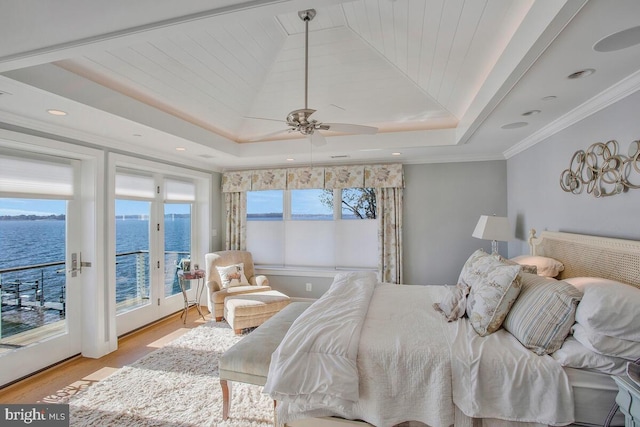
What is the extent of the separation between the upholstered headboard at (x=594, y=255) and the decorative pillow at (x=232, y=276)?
373cm

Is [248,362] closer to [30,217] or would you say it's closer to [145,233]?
[30,217]

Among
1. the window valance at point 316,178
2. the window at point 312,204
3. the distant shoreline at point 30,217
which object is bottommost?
the distant shoreline at point 30,217

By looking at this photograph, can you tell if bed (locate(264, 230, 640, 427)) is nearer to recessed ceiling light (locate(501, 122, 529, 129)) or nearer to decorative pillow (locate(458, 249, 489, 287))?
decorative pillow (locate(458, 249, 489, 287))

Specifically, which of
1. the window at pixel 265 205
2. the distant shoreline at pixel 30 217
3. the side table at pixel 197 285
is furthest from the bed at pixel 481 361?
the window at pixel 265 205

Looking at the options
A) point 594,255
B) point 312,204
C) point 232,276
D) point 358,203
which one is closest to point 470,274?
point 594,255

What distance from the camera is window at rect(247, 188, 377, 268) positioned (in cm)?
471

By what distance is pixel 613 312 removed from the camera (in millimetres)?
1507

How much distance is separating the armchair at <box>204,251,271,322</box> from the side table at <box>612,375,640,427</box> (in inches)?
142

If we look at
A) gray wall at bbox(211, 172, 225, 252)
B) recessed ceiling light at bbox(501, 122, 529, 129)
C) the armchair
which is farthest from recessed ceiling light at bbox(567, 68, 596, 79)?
gray wall at bbox(211, 172, 225, 252)

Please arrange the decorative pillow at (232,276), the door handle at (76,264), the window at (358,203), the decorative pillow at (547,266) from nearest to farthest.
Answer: the decorative pillow at (547,266), the door handle at (76,264), the decorative pillow at (232,276), the window at (358,203)

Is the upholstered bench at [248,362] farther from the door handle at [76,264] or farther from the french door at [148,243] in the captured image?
the french door at [148,243]

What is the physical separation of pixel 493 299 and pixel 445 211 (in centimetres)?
251

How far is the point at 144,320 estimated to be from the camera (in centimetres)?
401

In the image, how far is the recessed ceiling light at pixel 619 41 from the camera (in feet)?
→ 4.54
